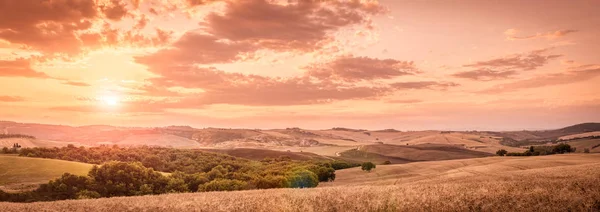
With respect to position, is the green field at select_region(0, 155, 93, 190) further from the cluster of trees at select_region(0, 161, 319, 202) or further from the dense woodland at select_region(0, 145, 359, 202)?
the dense woodland at select_region(0, 145, 359, 202)

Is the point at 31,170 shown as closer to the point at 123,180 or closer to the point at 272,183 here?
the point at 123,180

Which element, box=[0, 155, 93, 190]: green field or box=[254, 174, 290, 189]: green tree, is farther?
box=[0, 155, 93, 190]: green field

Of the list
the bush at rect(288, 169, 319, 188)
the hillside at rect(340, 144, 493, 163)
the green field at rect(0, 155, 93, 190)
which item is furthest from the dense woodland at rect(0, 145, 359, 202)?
the hillside at rect(340, 144, 493, 163)

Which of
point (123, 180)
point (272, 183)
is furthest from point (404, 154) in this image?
point (272, 183)

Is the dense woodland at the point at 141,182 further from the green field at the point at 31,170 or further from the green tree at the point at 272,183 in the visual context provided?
the green field at the point at 31,170

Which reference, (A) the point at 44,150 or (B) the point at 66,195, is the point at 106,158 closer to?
(A) the point at 44,150

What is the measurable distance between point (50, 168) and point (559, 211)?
78943 millimetres

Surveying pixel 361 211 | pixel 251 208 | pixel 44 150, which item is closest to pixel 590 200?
pixel 361 211

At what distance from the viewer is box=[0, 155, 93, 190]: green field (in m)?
63.2

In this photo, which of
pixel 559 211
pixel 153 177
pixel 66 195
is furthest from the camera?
pixel 153 177

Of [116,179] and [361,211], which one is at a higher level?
[361,211]

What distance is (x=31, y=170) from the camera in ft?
223

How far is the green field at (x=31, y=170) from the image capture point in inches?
2489

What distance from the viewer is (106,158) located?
310 ft
